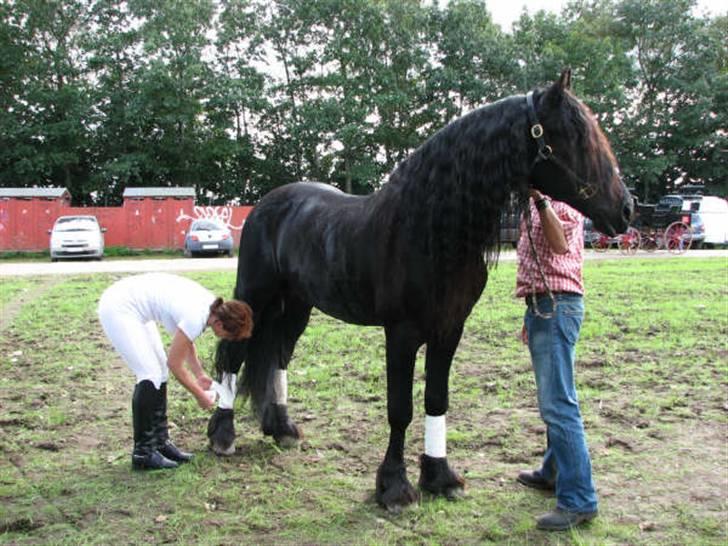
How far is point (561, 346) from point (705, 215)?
26.8 meters

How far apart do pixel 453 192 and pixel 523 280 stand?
59 cm

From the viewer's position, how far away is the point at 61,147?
33.7 meters

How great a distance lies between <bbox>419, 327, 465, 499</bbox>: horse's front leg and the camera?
3623mm

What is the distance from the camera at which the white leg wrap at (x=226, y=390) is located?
14.6ft

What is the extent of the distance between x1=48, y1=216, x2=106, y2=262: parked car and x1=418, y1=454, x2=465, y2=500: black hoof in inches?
860

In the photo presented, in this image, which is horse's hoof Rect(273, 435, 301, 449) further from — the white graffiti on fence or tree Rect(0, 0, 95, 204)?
tree Rect(0, 0, 95, 204)

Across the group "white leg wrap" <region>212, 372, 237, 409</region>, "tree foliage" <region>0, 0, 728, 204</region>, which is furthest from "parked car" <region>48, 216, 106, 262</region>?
"white leg wrap" <region>212, 372, 237, 409</region>

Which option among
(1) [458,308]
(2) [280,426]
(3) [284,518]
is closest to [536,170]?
(1) [458,308]

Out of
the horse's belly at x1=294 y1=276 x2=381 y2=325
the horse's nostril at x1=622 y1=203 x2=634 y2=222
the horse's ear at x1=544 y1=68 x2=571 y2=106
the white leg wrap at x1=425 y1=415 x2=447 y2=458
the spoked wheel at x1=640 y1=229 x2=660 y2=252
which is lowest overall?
the white leg wrap at x1=425 y1=415 x2=447 y2=458

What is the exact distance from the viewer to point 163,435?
4.14m

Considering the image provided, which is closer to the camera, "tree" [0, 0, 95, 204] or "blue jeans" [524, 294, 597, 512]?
"blue jeans" [524, 294, 597, 512]

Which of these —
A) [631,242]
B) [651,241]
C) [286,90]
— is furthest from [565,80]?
[286,90]

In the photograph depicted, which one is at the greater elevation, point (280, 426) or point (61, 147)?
point (61, 147)

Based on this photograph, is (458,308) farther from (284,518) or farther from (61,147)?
(61,147)
